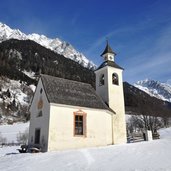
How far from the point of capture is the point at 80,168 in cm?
1340

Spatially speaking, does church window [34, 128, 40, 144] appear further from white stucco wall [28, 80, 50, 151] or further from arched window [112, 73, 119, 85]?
arched window [112, 73, 119, 85]

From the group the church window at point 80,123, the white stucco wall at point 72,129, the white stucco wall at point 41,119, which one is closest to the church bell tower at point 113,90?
the white stucco wall at point 72,129

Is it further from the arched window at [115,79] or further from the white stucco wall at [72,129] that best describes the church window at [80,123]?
the arched window at [115,79]

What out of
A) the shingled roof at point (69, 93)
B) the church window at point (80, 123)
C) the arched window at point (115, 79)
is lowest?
the church window at point (80, 123)

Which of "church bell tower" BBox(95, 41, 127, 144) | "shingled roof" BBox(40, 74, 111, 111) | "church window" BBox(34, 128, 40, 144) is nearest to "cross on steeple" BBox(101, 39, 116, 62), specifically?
"church bell tower" BBox(95, 41, 127, 144)

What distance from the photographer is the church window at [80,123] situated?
23391 mm

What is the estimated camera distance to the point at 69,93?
996 inches

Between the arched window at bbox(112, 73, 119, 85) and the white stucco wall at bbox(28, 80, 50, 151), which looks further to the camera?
the arched window at bbox(112, 73, 119, 85)

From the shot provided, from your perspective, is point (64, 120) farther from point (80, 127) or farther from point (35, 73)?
point (35, 73)

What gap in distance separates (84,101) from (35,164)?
36.9 ft

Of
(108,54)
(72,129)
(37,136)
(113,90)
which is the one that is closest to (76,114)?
(72,129)

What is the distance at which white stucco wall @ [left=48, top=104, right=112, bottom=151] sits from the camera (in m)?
21.8

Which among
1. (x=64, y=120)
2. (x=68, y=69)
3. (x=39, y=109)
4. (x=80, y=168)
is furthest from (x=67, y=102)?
(x=68, y=69)

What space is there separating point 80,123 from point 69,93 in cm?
377
